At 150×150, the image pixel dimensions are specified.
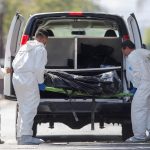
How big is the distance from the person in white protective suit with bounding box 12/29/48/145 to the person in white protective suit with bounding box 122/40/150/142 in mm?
1243

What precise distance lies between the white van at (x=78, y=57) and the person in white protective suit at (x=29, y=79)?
28cm

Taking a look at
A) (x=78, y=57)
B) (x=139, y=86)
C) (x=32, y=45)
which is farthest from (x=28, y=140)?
(x=139, y=86)

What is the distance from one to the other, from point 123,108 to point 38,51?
152 cm

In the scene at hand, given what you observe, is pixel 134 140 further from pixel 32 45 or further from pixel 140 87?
pixel 32 45

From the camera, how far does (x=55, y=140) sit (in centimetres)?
1652

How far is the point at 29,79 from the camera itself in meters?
13.6

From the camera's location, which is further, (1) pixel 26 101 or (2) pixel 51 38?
(2) pixel 51 38

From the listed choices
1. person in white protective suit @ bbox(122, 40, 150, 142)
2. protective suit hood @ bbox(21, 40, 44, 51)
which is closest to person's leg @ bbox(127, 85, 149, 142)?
person in white protective suit @ bbox(122, 40, 150, 142)

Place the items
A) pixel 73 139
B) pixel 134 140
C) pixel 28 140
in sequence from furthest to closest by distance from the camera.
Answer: pixel 73 139 < pixel 134 140 < pixel 28 140

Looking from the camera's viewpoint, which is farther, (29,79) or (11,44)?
(11,44)

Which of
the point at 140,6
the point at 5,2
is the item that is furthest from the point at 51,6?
the point at 140,6

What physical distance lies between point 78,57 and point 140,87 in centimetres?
117

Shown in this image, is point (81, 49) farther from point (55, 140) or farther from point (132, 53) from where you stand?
point (55, 140)

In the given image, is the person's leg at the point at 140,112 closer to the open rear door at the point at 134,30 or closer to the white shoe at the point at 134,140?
the white shoe at the point at 134,140
